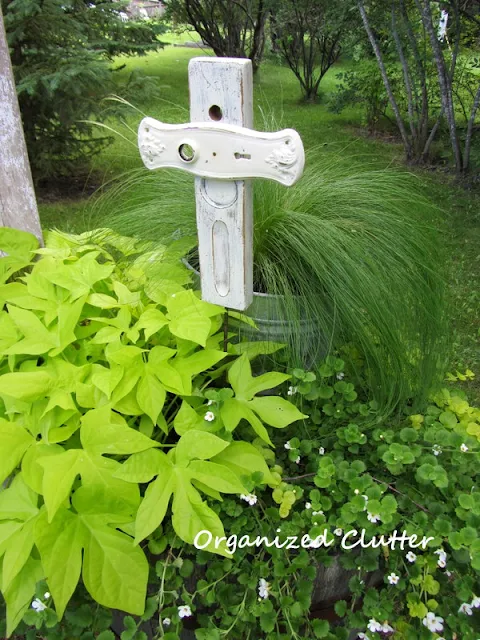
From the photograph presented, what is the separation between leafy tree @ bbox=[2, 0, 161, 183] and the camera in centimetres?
374

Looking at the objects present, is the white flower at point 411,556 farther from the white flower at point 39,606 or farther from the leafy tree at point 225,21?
the leafy tree at point 225,21

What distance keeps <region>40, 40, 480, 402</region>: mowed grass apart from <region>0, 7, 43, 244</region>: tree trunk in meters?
0.22

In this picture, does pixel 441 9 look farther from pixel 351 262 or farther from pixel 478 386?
pixel 351 262

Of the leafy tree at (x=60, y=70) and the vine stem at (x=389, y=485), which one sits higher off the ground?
the leafy tree at (x=60, y=70)

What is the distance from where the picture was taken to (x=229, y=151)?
115 centimetres

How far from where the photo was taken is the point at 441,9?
16.5 feet

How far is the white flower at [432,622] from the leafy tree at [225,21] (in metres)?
9.54

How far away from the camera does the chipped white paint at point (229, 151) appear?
3.63 feet

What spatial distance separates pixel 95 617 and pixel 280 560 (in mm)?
420

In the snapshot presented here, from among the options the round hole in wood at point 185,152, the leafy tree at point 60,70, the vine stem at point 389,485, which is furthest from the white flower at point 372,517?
the leafy tree at point 60,70

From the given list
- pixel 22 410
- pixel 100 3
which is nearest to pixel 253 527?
pixel 22 410

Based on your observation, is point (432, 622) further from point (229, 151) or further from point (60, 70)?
point (60, 70)

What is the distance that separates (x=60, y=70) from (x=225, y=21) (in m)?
6.62

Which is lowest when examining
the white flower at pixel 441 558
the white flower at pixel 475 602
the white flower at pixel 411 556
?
the white flower at pixel 475 602
